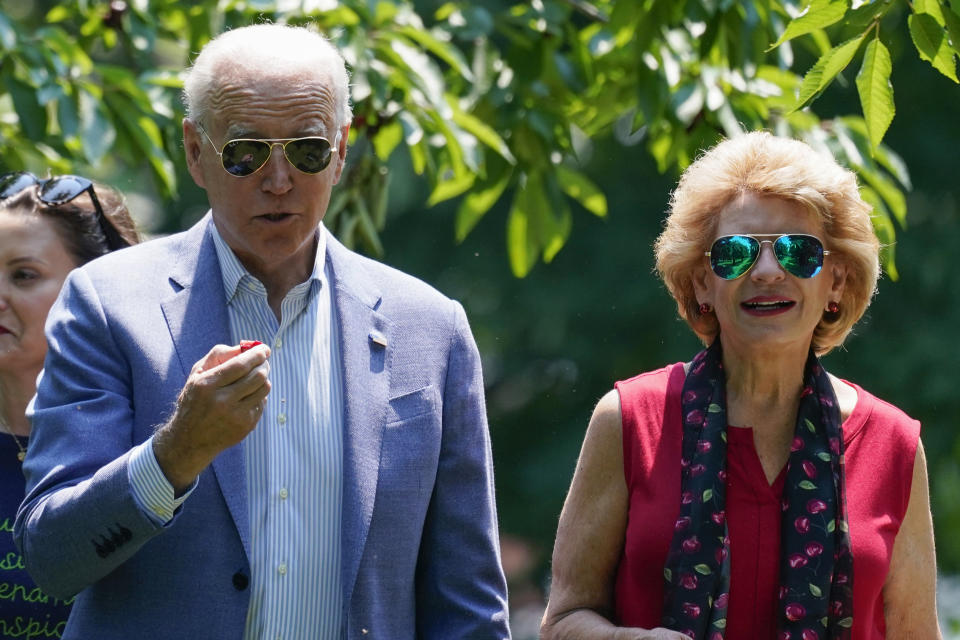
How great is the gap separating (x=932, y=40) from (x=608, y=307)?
5811 millimetres

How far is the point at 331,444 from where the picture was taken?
10.1 ft

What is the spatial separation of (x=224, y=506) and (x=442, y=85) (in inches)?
93.2

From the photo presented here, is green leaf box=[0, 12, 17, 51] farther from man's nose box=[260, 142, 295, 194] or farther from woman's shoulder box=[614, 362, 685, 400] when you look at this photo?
woman's shoulder box=[614, 362, 685, 400]

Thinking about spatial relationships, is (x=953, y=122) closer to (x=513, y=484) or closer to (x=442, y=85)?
(x=513, y=484)

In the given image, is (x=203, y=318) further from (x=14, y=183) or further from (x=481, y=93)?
(x=481, y=93)

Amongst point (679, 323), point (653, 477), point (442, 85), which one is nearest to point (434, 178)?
point (442, 85)

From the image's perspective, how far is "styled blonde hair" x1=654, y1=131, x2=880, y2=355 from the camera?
347cm

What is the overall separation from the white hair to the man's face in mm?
23

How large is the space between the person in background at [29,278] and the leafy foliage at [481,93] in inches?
38.8

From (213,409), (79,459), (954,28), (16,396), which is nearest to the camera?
(213,409)

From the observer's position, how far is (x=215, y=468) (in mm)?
2992

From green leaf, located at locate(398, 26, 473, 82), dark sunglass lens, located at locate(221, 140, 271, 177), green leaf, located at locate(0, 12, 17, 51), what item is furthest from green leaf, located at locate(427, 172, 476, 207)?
dark sunglass lens, located at locate(221, 140, 271, 177)

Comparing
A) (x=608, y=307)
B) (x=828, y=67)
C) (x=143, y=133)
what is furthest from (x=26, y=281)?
(x=608, y=307)

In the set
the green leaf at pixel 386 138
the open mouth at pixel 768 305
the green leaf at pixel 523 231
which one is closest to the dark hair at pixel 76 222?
the green leaf at pixel 386 138
